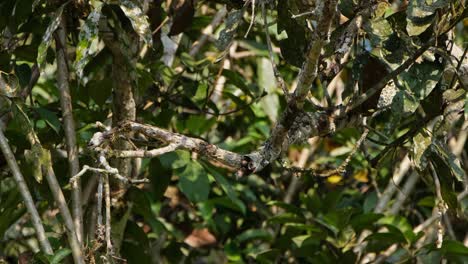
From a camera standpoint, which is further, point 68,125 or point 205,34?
point 205,34

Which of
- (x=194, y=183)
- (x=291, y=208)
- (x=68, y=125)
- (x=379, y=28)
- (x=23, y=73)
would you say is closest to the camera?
(x=379, y=28)

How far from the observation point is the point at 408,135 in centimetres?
151

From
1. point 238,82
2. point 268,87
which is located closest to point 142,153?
point 238,82

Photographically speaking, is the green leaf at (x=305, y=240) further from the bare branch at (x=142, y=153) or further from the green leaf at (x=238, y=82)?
the bare branch at (x=142, y=153)

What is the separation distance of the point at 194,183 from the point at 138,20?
549mm

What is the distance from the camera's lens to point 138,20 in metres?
1.43

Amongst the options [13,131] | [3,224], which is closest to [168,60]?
[13,131]

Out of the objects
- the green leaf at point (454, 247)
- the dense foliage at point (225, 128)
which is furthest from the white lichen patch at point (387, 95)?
the green leaf at point (454, 247)

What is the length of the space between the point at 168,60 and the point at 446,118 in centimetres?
83

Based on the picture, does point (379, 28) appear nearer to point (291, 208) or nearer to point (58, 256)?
point (58, 256)

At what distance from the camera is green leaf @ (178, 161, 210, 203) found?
188 centimetres

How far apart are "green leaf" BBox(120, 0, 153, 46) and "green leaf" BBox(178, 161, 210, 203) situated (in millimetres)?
512

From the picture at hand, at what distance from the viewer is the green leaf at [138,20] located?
141 cm

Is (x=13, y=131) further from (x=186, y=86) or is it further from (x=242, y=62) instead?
(x=242, y=62)
